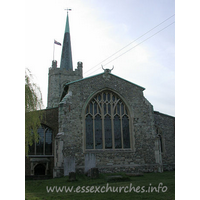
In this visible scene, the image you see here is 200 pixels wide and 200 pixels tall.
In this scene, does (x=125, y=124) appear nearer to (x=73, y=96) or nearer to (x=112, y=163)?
(x=112, y=163)

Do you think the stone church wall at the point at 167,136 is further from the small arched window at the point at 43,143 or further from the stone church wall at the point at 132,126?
the small arched window at the point at 43,143

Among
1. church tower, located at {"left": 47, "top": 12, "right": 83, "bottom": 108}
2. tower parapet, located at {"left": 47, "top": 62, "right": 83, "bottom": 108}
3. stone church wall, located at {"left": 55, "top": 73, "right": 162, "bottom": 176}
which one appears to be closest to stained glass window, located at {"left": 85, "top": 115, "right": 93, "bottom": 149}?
stone church wall, located at {"left": 55, "top": 73, "right": 162, "bottom": 176}

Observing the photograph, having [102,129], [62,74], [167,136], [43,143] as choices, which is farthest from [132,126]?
[62,74]

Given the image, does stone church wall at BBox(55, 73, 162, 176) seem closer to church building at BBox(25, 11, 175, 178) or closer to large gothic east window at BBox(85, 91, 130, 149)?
church building at BBox(25, 11, 175, 178)

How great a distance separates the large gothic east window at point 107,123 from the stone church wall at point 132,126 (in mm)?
430

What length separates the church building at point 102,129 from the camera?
16422mm

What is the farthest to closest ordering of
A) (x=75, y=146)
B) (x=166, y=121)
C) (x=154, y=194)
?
(x=166, y=121), (x=75, y=146), (x=154, y=194)

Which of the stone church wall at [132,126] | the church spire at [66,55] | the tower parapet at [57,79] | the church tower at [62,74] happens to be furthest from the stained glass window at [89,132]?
the church spire at [66,55]

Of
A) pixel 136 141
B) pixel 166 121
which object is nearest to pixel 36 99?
pixel 136 141

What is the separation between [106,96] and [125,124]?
265 centimetres

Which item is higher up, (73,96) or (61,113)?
(73,96)

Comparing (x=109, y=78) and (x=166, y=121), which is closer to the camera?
(x=109, y=78)

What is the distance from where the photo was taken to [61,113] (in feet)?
53.3

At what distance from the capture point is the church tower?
138 ft
